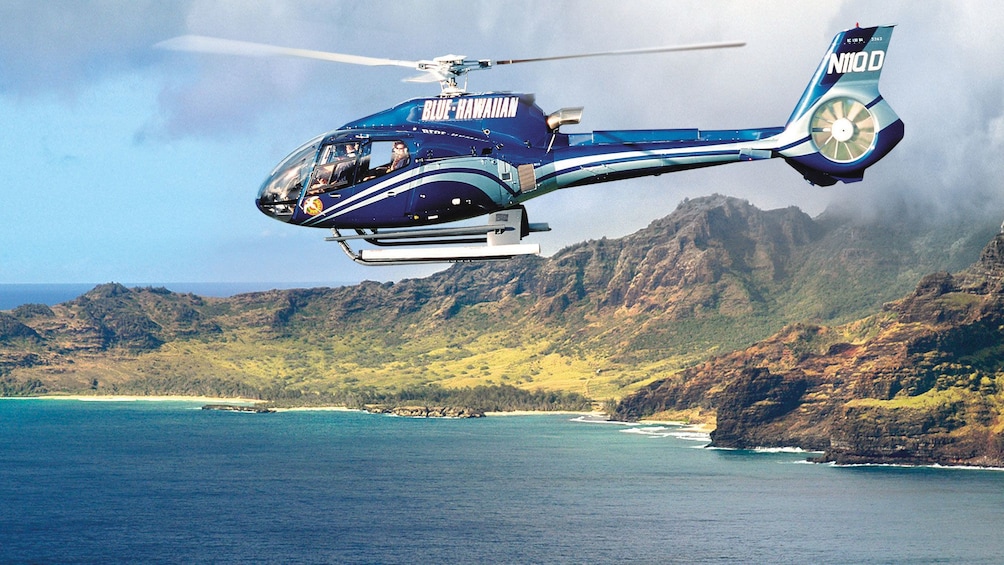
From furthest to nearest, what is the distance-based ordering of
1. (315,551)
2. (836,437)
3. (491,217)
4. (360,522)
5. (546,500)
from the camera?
(836,437) → (546,500) → (360,522) → (315,551) → (491,217)

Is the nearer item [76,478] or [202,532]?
[202,532]

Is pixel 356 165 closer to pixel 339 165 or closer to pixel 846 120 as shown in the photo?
pixel 339 165

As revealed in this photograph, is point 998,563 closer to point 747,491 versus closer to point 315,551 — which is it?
point 747,491

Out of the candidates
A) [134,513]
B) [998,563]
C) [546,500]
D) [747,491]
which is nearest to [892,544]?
[998,563]

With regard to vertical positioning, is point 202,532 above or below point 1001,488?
below

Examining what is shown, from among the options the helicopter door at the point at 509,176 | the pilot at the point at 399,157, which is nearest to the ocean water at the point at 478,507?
the helicopter door at the point at 509,176

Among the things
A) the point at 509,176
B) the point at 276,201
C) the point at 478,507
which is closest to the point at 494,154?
the point at 509,176

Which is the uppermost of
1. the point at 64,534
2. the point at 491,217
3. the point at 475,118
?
the point at 475,118
